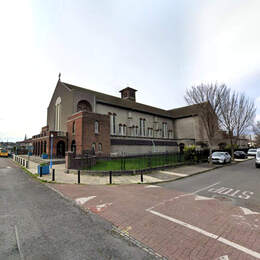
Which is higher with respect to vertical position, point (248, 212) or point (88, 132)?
point (88, 132)

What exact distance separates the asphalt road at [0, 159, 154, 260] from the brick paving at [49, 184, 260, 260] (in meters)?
0.54

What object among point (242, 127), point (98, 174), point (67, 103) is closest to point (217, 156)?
point (242, 127)

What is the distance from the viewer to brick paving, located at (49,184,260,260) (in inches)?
132

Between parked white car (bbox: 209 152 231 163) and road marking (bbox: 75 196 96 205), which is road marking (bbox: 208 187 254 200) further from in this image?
parked white car (bbox: 209 152 231 163)

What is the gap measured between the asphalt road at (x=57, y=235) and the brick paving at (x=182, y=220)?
543mm

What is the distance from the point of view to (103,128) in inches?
972

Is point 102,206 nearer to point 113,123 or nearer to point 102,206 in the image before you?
point 102,206

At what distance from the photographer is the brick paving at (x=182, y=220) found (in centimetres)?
335

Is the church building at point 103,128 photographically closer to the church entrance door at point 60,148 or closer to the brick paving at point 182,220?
the church entrance door at point 60,148

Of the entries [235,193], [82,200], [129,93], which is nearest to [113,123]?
[129,93]

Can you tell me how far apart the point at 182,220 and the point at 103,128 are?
831 inches

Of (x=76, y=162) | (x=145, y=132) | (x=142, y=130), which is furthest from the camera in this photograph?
(x=145, y=132)

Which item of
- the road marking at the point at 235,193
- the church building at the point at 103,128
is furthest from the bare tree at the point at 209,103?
the road marking at the point at 235,193

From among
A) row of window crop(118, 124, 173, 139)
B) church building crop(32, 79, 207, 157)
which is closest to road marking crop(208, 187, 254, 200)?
church building crop(32, 79, 207, 157)
